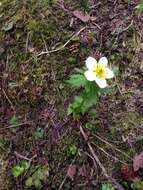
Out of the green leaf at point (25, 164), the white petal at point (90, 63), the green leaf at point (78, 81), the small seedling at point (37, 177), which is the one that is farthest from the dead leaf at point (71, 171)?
the white petal at point (90, 63)

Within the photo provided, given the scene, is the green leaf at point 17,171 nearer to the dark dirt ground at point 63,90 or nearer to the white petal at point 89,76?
the dark dirt ground at point 63,90

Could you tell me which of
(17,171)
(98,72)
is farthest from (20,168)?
(98,72)

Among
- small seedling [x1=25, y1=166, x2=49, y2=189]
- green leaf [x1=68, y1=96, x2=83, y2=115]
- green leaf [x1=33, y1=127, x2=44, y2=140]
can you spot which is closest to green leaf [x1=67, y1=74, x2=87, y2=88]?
green leaf [x1=68, y1=96, x2=83, y2=115]

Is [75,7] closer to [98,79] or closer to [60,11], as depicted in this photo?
[60,11]

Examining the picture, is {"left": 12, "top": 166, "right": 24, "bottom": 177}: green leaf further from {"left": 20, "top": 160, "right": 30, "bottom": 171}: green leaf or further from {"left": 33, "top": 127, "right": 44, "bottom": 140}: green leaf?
{"left": 33, "top": 127, "right": 44, "bottom": 140}: green leaf

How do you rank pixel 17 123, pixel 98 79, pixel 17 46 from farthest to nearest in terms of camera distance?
pixel 17 46
pixel 17 123
pixel 98 79

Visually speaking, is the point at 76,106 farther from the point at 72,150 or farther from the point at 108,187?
the point at 108,187

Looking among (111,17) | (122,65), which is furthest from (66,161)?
(111,17)
